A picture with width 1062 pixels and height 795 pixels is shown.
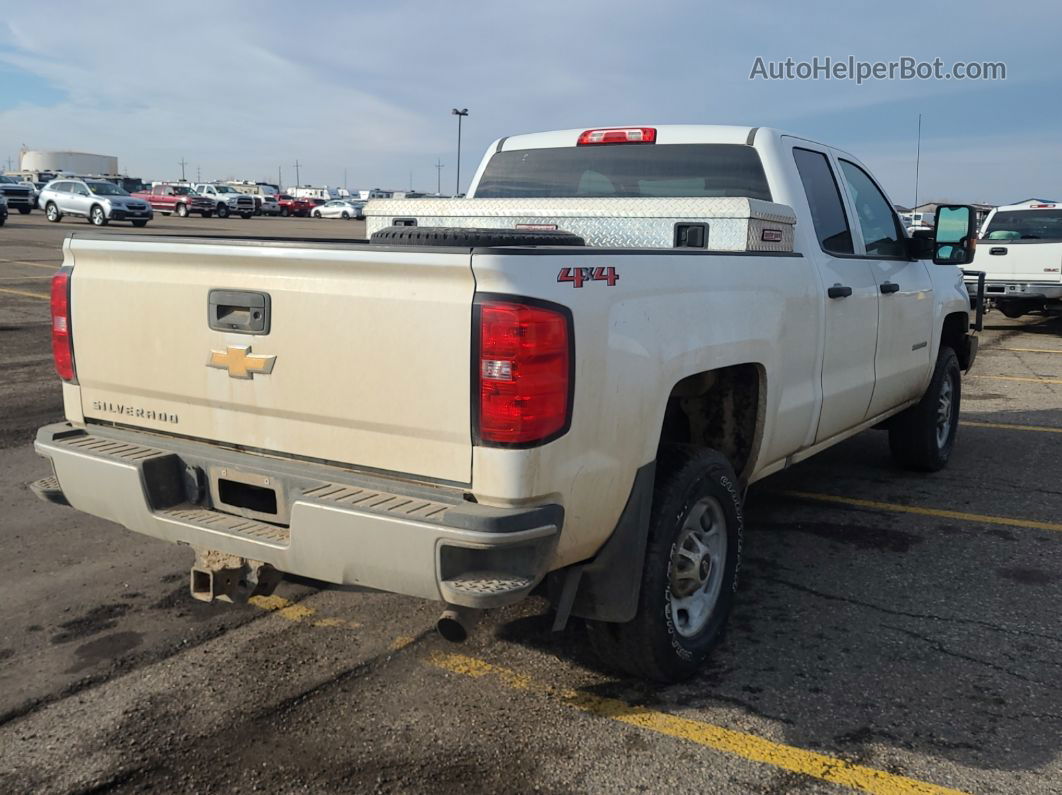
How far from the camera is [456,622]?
289 cm

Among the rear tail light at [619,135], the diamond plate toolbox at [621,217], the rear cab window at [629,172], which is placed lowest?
the diamond plate toolbox at [621,217]

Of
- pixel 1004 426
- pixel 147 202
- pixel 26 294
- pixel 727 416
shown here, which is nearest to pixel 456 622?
pixel 727 416

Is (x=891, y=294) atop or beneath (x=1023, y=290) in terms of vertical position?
atop

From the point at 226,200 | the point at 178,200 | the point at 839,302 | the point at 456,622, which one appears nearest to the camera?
the point at 456,622

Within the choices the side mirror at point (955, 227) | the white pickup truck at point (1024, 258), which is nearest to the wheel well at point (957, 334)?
the side mirror at point (955, 227)

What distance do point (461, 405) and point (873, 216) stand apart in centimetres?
353

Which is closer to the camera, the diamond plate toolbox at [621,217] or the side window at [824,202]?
the diamond plate toolbox at [621,217]

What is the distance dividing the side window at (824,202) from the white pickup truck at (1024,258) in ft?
34.1

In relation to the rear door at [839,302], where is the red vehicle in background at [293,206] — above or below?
above

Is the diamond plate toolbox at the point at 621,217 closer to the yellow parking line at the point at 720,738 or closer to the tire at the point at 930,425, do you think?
the yellow parking line at the point at 720,738

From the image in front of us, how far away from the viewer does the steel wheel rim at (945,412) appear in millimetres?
6471

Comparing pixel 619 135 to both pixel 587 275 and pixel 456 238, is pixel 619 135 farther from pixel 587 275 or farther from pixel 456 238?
pixel 587 275

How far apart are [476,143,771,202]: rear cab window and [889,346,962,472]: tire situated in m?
2.35

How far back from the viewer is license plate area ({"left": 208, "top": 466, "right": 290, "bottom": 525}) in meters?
3.00
